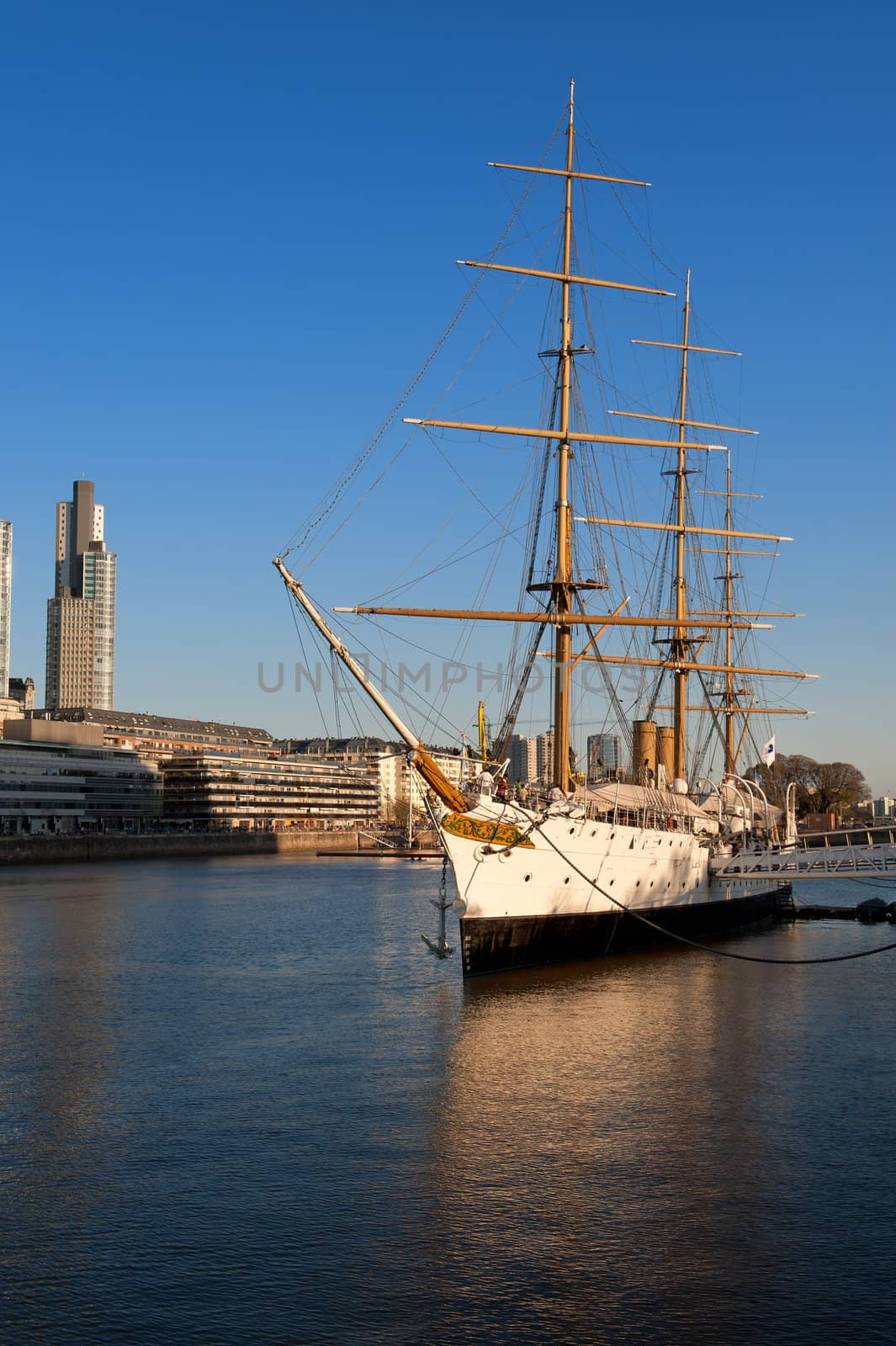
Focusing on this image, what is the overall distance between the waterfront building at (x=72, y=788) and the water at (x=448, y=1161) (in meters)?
123

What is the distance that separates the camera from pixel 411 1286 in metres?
16.2

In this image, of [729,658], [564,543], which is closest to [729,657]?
[729,658]

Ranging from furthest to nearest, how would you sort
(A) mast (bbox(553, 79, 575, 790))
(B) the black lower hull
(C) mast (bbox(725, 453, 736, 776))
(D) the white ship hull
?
(C) mast (bbox(725, 453, 736, 776)) < (A) mast (bbox(553, 79, 575, 790)) < (B) the black lower hull < (D) the white ship hull

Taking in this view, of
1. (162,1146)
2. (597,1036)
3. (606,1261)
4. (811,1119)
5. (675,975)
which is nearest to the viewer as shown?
(606,1261)

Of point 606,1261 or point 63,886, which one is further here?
point 63,886

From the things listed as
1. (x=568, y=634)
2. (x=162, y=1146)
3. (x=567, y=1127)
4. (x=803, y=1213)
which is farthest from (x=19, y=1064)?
(x=568, y=634)

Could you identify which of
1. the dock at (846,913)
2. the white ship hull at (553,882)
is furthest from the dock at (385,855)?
the white ship hull at (553,882)

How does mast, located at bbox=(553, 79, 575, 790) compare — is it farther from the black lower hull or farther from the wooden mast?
the wooden mast

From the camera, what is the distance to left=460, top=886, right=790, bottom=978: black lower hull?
4019cm

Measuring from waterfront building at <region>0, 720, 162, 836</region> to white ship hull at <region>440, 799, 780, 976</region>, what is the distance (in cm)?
11376

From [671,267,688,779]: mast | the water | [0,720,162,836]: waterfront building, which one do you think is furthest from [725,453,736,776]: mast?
[0,720,162,836]: waterfront building

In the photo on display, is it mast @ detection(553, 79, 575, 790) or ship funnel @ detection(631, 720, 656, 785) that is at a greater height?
mast @ detection(553, 79, 575, 790)

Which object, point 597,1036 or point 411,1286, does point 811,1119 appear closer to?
point 597,1036

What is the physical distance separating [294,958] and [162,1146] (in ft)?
90.6
